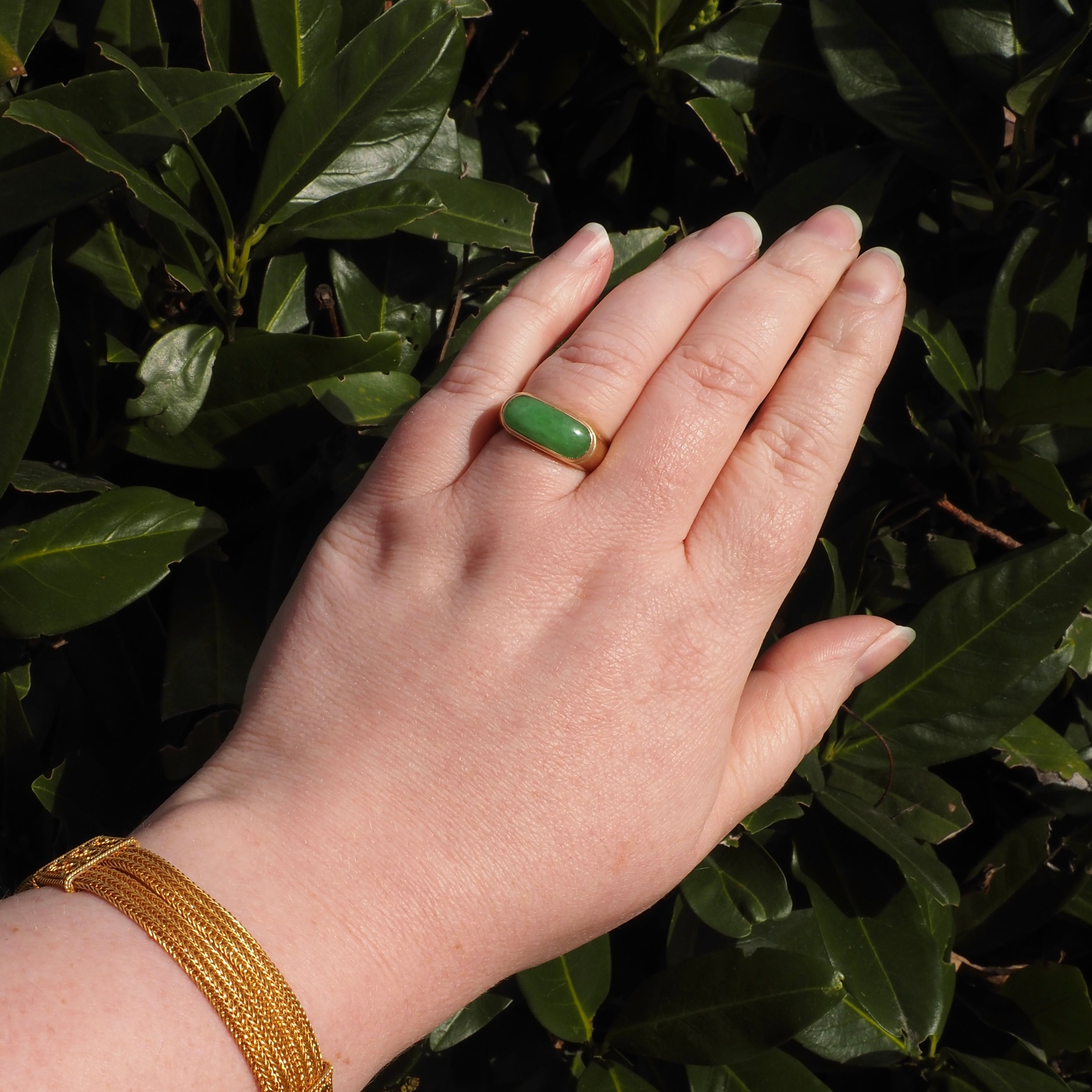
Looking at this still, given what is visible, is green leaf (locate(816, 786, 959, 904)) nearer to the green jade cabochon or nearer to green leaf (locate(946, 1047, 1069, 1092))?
green leaf (locate(946, 1047, 1069, 1092))

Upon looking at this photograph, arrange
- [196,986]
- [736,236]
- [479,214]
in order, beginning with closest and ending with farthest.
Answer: [196,986], [736,236], [479,214]

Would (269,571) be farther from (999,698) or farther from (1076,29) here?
(1076,29)

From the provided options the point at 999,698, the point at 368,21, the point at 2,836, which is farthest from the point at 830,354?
the point at 2,836

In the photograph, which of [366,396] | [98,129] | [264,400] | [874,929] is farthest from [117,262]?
[874,929]

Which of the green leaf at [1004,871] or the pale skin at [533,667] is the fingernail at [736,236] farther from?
the green leaf at [1004,871]

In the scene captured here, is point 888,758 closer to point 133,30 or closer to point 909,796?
point 909,796

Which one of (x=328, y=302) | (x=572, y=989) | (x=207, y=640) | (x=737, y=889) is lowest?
(x=572, y=989)

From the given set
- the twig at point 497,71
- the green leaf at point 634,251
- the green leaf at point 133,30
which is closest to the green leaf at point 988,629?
the green leaf at point 634,251
